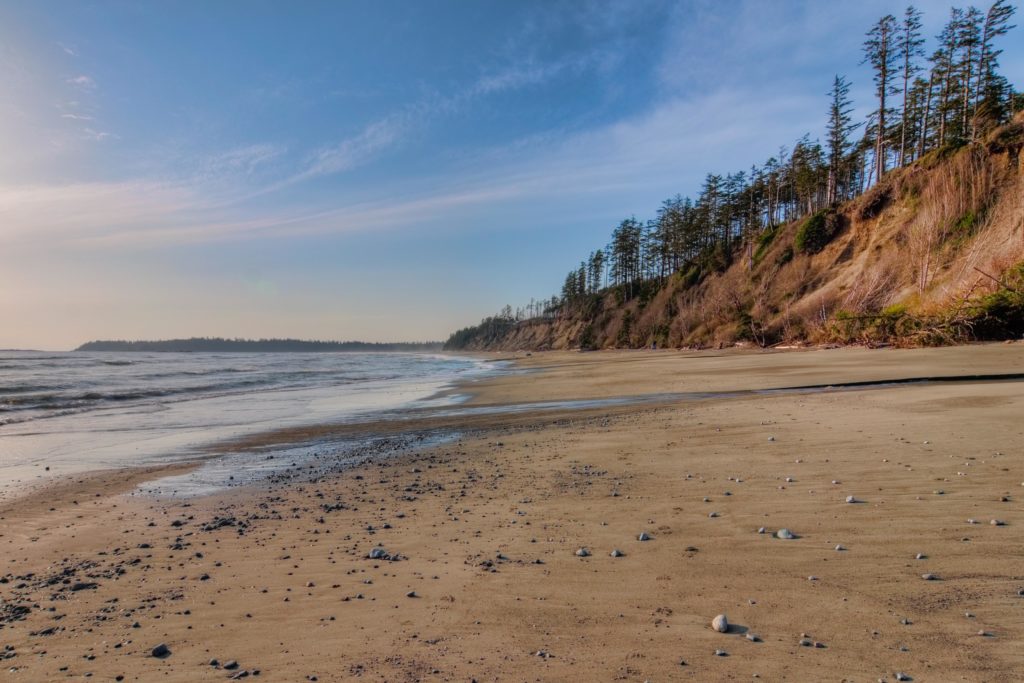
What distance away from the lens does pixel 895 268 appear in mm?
35844

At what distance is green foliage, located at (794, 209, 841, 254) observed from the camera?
162ft

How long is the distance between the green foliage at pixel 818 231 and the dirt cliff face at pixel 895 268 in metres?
0.10

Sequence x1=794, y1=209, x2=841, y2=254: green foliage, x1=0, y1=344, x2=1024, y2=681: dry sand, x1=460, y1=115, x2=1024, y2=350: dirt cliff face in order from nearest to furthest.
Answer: x1=0, y1=344, x2=1024, y2=681: dry sand, x1=460, y1=115, x2=1024, y2=350: dirt cliff face, x1=794, y1=209, x2=841, y2=254: green foliage

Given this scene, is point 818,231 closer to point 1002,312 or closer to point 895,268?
point 895,268

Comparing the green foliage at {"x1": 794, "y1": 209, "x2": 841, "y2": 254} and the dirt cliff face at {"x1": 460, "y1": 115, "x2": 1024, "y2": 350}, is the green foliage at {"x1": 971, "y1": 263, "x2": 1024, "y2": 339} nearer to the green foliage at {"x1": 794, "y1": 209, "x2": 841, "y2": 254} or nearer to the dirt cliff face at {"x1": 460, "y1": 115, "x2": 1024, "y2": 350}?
the dirt cliff face at {"x1": 460, "y1": 115, "x2": 1024, "y2": 350}

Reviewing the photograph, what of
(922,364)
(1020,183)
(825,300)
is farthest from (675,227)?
(922,364)

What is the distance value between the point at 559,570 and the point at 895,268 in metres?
41.5

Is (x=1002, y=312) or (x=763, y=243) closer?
(x=1002, y=312)

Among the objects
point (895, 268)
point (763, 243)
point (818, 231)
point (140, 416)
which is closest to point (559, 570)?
point (140, 416)

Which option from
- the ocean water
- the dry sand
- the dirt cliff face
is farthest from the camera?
the dirt cliff face

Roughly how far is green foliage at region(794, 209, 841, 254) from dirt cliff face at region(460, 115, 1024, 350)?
96 mm

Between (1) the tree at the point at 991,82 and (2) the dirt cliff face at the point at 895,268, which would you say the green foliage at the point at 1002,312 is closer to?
(2) the dirt cliff face at the point at 895,268

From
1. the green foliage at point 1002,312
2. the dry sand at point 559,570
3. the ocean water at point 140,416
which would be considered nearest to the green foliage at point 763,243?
the green foliage at point 1002,312

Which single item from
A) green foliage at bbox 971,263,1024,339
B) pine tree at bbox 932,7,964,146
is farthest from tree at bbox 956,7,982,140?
green foliage at bbox 971,263,1024,339
